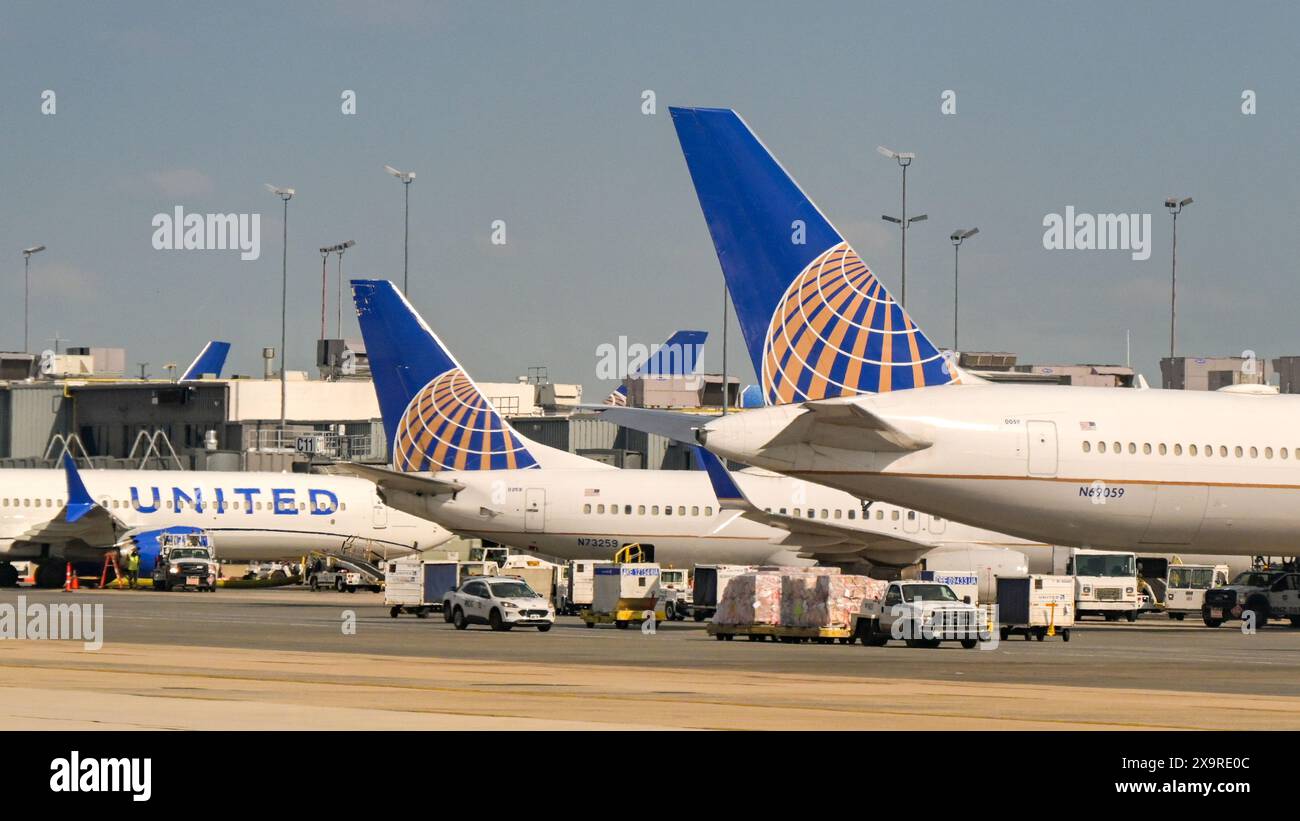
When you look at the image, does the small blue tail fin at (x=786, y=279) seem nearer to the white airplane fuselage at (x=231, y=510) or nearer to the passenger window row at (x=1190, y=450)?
the passenger window row at (x=1190, y=450)

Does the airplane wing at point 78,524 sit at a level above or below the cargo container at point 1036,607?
above

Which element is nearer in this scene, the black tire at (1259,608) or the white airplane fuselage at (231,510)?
the black tire at (1259,608)

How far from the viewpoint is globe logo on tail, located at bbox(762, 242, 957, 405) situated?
40.0 m

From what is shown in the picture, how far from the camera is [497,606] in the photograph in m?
48.3

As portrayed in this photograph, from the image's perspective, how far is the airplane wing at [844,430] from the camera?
37.5 metres

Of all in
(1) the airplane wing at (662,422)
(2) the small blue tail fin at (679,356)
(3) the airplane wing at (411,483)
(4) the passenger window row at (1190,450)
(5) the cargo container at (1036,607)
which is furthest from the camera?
(2) the small blue tail fin at (679,356)

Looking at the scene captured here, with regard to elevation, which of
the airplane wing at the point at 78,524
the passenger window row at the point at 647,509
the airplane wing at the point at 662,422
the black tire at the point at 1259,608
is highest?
the airplane wing at the point at 662,422

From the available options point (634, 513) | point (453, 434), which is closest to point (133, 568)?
point (453, 434)

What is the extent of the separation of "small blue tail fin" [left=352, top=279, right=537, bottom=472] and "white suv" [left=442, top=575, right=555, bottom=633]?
10.1 m

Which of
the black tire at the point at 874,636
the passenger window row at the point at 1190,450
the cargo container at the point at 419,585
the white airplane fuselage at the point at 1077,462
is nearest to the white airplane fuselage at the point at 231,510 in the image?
the cargo container at the point at 419,585

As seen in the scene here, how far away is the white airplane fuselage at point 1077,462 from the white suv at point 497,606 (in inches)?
465

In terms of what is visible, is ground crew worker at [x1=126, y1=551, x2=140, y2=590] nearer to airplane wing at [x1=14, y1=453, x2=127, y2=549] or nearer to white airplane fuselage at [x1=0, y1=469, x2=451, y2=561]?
airplane wing at [x1=14, y1=453, x2=127, y2=549]

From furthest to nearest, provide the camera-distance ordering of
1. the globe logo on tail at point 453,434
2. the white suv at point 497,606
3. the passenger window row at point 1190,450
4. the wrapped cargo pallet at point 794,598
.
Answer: the globe logo on tail at point 453,434 < the white suv at point 497,606 < the wrapped cargo pallet at point 794,598 < the passenger window row at point 1190,450

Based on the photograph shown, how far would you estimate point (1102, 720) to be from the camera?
2094 centimetres
